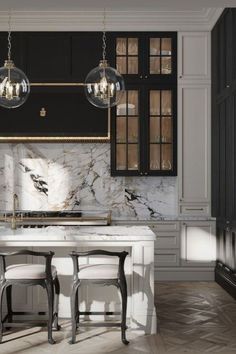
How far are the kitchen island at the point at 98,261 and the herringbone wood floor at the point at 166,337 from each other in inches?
6.9

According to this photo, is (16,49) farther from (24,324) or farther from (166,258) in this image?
(24,324)

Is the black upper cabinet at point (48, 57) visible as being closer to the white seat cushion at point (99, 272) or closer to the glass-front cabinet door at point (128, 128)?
the glass-front cabinet door at point (128, 128)

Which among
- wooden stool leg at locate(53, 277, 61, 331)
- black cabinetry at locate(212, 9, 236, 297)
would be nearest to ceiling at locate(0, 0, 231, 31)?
black cabinetry at locate(212, 9, 236, 297)

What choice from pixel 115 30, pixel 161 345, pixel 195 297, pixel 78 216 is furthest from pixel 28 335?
pixel 115 30

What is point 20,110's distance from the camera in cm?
691

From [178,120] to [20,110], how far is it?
1.96 meters

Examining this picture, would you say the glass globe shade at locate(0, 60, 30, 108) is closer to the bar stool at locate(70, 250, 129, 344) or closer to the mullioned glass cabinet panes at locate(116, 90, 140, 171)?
the bar stool at locate(70, 250, 129, 344)

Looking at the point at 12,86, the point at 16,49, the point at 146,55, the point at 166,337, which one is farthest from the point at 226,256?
the point at 16,49

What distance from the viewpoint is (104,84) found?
4352 millimetres

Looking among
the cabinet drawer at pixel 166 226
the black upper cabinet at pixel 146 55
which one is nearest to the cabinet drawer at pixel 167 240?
the cabinet drawer at pixel 166 226

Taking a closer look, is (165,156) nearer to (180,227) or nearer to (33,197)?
(180,227)

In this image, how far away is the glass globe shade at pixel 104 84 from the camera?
436 cm

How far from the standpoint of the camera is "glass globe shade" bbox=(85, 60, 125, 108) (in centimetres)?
436

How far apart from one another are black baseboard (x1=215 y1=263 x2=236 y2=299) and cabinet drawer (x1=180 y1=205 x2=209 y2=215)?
70 centimetres
